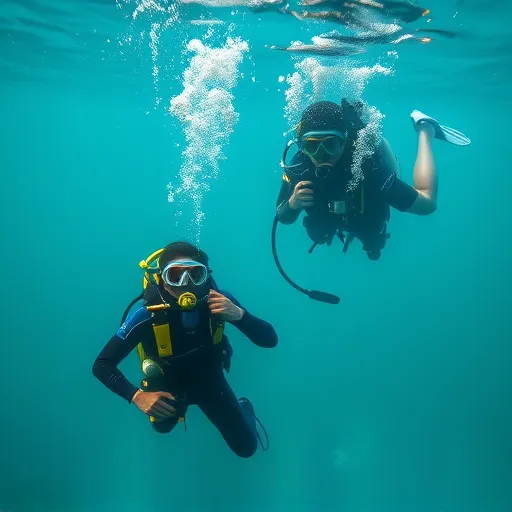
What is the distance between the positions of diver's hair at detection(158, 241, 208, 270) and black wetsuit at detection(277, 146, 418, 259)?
1950 mm

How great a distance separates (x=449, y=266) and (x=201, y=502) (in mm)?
55552

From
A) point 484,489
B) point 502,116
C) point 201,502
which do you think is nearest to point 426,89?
point 502,116

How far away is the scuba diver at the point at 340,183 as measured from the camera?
5578 mm

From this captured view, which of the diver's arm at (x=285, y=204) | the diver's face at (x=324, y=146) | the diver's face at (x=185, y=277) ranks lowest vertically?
the diver's face at (x=185, y=277)

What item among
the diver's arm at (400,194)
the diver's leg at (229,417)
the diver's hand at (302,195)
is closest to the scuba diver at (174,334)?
the diver's leg at (229,417)

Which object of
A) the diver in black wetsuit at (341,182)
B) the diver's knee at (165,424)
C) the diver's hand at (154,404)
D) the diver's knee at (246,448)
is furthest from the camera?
the diver's knee at (246,448)

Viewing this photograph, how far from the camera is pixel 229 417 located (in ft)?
20.2

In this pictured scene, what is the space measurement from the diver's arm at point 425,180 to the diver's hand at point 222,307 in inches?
116

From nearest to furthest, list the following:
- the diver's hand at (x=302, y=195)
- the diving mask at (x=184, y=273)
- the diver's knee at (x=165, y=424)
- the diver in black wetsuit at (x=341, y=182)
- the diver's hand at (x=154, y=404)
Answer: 1. the diving mask at (x=184, y=273)
2. the diver's hand at (x=154, y=404)
3. the diver's knee at (x=165, y=424)
4. the diver in black wetsuit at (x=341, y=182)
5. the diver's hand at (x=302, y=195)

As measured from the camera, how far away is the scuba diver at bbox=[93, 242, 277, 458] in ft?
15.0

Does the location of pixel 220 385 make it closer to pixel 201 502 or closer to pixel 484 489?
pixel 201 502

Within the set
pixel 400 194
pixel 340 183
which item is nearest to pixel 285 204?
pixel 340 183

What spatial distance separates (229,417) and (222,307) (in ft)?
7.39

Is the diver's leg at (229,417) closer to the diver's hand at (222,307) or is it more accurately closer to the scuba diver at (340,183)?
the diver's hand at (222,307)
